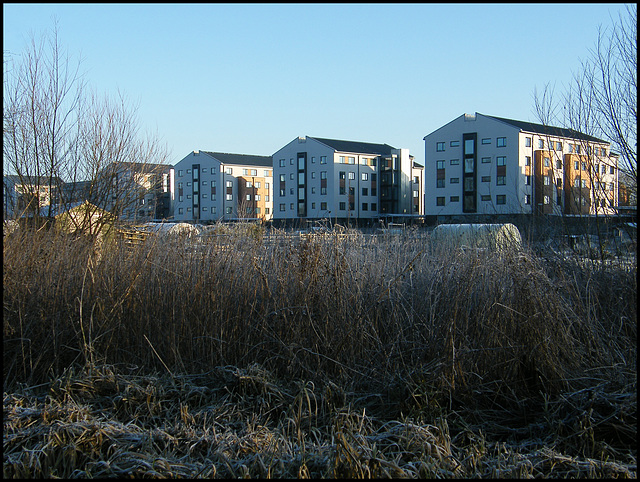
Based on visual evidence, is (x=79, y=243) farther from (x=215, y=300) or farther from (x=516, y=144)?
(x=516, y=144)

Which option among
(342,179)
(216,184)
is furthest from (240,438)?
(216,184)

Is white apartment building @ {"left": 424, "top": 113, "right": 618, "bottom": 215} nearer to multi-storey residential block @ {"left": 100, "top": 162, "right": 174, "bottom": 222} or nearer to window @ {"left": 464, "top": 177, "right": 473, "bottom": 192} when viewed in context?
window @ {"left": 464, "top": 177, "right": 473, "bottom": 192}

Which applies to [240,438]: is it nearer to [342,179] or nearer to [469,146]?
[469,146]

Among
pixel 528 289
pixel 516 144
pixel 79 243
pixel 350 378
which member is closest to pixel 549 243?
pixel 528 289

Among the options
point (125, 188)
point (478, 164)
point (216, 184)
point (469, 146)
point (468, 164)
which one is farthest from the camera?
point (216, 184)

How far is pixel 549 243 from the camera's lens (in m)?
8.16

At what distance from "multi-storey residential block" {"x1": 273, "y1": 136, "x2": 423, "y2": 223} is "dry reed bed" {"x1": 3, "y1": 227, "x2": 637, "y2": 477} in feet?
192

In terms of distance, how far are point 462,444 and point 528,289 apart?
5.93ft

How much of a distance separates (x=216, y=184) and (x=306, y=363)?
7142 cm

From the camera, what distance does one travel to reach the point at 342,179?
66.0m

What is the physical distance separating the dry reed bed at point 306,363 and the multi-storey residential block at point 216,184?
2663 inches

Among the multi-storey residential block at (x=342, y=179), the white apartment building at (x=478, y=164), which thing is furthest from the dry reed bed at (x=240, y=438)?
the multi-storey residential block at (x=342, y=179)

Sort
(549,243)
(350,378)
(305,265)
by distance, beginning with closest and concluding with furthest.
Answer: (350,378), (305,265), (549,243)

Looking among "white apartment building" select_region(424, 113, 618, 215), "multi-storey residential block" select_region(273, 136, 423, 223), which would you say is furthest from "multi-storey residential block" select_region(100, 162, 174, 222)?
"multi-storey residential block" select_region(273, 136, 423, 223)
